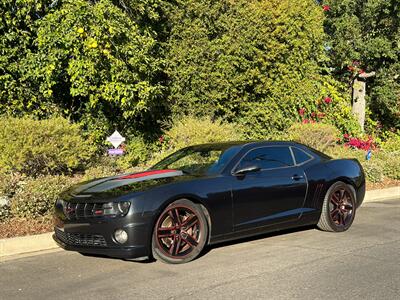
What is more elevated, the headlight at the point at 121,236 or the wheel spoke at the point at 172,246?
the headlight at the point at 121,236

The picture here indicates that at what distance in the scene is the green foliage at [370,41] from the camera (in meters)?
16.4

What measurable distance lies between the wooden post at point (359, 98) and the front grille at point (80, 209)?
14.3 metres

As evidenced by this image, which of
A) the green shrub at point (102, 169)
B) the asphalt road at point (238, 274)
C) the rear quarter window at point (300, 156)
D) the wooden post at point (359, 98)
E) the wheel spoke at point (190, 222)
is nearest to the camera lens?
the asphalt road at point (238, 274)

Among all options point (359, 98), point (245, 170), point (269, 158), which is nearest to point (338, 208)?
point (269, 158)

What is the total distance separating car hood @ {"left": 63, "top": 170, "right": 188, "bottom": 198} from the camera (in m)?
5.30

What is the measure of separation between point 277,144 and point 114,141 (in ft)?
13.3

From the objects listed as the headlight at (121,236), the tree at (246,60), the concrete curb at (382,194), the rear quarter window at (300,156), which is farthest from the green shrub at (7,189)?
the concrete curb at (382,194)

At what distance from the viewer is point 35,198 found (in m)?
7.08

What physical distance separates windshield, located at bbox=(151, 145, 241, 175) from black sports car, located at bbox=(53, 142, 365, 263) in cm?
1

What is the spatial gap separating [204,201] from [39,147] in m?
4.03

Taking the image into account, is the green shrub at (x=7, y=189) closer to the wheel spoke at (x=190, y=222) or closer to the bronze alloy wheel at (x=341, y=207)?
the wheel spoke at (x=190, y=222)

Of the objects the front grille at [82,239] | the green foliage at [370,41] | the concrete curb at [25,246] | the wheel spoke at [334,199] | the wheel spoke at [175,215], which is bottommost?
the concrete curb at [25,246]

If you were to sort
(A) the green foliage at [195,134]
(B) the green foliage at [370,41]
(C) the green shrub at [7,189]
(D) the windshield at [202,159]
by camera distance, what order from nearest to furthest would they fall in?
(D) the windshield at [202,159], (C) the green shrub at [7,189], (A) the green foliage at [195,134], (B) the green foliage at [370,41]

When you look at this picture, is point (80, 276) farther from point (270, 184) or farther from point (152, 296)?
point (270, 184)
